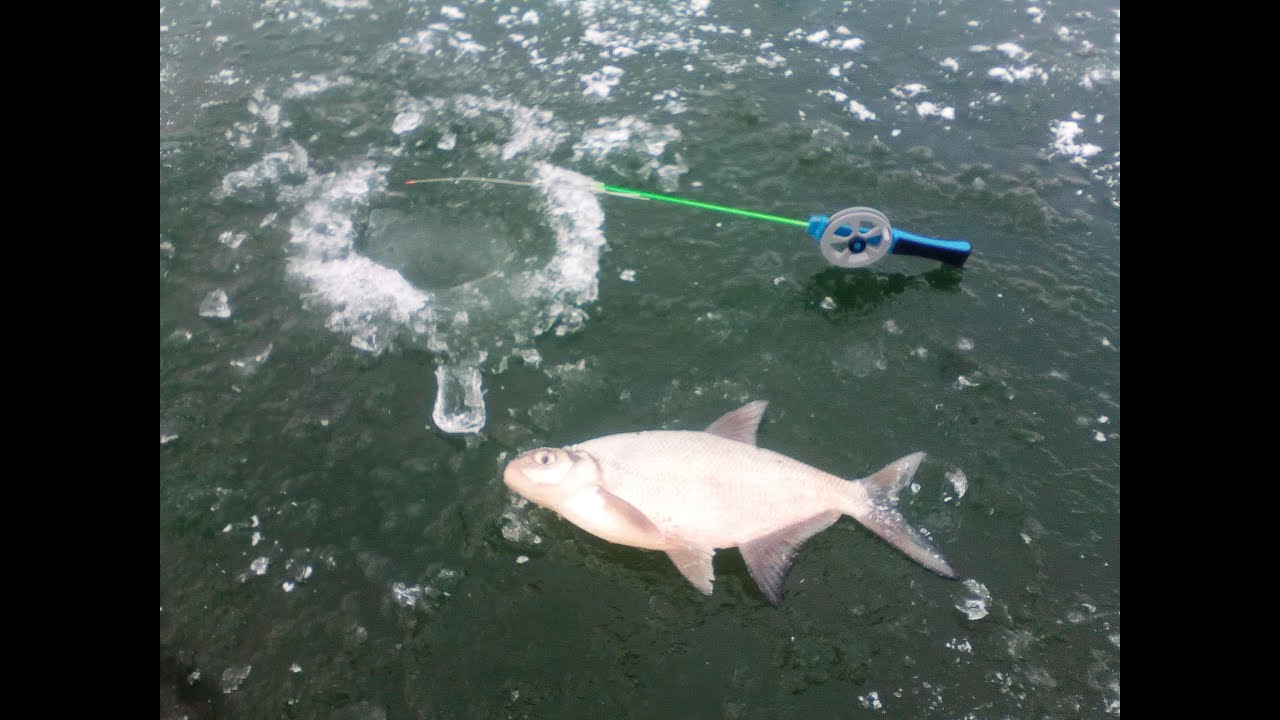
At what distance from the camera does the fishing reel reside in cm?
427

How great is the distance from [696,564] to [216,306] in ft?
11.2

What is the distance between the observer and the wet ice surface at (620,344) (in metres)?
3.05

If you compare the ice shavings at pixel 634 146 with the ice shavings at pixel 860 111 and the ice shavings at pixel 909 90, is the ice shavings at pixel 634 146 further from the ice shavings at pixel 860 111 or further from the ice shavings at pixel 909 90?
the ice shavings at pixel 909 90

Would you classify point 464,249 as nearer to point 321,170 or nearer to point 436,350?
point 436,350

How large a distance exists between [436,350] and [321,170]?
2213 millimetres

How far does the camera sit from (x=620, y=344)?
4102mm

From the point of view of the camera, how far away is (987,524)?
3.39 meters

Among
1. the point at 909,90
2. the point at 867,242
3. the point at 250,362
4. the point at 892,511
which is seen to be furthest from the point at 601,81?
the point at 892,511

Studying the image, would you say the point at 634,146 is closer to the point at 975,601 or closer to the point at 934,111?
the point at 934,111

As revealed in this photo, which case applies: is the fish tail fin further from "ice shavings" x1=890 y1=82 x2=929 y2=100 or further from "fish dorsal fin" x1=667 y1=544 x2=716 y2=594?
"ice shavings" x1=890 y1=82 x2=929 y2=100

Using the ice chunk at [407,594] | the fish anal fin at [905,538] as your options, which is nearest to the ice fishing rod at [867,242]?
the fish anal fin at [905,538]

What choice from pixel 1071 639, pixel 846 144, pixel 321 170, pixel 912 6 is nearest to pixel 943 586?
pixel 1071 639

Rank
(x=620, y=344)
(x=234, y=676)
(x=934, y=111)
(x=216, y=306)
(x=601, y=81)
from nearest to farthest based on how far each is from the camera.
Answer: (x=234, y=676), (x=620, y=344), (x=216, y=306), (x=934, y=111), (x=601, y=81)

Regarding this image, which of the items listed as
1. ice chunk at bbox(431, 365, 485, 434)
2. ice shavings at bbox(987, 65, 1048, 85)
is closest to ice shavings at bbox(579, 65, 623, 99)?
ice chunk at bbox(431, 365, 485, 434)
